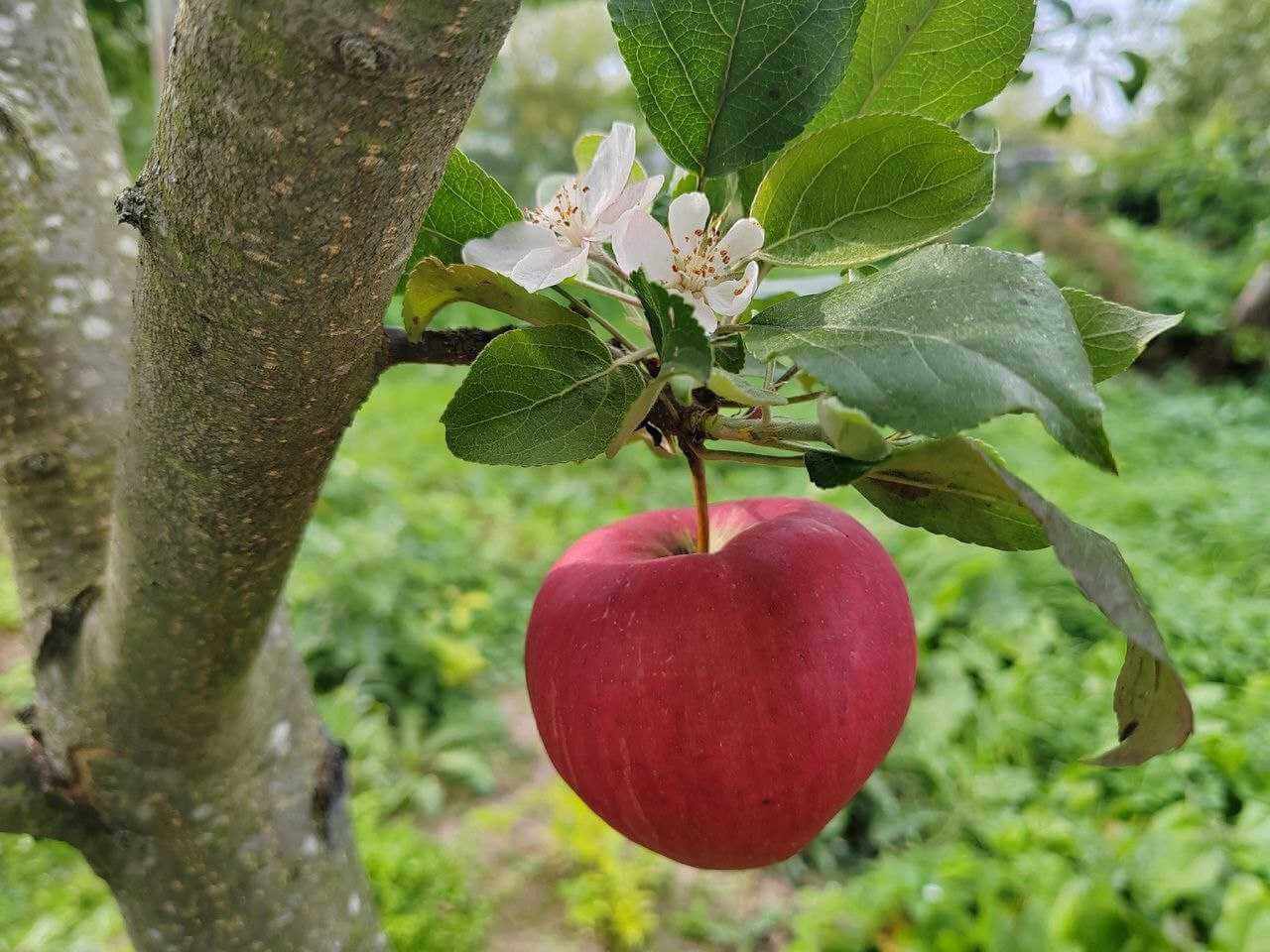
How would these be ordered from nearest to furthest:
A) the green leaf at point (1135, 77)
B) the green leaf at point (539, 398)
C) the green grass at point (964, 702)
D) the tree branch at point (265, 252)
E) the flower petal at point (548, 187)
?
the tree branch at point (265, 252), the green leaf at point (539, 398), the flower petal at point (548, 187), the green leaf at point (1135, 77), the green grass at point (964, 702)

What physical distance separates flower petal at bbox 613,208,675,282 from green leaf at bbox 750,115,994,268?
0.17ft

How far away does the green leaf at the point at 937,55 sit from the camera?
14.9 inches

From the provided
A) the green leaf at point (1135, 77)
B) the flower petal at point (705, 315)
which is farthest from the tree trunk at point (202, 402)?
the green leaf at point (1135, 77)

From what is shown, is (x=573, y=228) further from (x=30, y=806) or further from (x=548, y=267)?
(x=30, y=806)

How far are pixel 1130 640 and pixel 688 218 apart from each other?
0.71ft

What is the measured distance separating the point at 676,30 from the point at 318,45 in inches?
6.2

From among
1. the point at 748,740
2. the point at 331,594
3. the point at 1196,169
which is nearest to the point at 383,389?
the point at 331,594

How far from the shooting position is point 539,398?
1.21 feet

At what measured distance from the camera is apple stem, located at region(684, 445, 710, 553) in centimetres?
42

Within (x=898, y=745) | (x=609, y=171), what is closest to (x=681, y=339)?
(x=609, y=171)

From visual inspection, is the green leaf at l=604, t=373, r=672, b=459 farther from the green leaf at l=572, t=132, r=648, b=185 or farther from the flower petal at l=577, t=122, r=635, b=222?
the green leaf at l=572, t=132, r=648, b=185

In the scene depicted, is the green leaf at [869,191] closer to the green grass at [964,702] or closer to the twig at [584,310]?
the twig at [584,310]

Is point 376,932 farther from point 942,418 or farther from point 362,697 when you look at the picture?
point 362,697

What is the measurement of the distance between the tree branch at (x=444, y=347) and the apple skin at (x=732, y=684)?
13 centimetres
